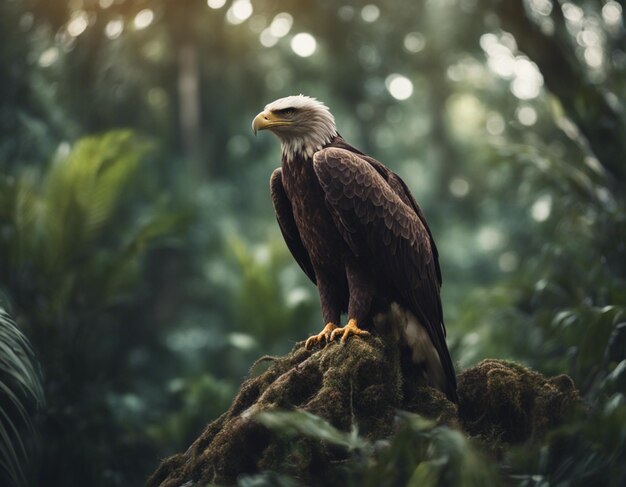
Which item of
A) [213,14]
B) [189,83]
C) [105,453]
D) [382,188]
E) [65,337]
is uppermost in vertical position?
[213,14]

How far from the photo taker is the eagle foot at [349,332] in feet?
15.0

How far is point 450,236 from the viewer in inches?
779

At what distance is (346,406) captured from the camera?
165 inches

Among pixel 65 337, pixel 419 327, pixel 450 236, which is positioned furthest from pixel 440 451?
pixel 450 236

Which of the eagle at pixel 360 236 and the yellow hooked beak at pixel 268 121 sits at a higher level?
the yellow hooked beak at pixel 268 121

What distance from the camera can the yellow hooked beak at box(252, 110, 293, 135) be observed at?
4961 millimetres

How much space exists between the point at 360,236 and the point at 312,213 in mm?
343

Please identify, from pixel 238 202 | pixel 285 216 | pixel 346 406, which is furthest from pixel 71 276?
pixel 238 202

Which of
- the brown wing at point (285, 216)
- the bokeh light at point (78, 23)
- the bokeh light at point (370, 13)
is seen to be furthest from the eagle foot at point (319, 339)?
the bokeh light at point (370, 13)

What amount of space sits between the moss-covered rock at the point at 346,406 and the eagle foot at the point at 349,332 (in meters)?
0.08

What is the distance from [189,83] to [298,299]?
260 inches

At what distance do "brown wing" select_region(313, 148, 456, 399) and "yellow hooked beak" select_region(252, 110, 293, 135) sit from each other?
14.6 inches

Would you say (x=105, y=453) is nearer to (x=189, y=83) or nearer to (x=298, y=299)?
(x=298, y=299)

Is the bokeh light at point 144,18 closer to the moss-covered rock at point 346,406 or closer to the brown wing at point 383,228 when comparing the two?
the brown wing at point 383,228
